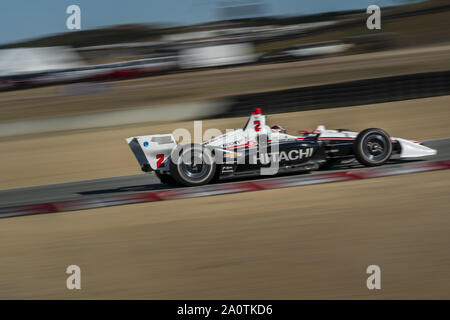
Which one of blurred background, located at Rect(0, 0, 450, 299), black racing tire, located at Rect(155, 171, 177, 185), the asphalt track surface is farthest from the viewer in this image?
the asphalt track surface

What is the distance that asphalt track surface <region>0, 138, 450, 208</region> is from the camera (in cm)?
851

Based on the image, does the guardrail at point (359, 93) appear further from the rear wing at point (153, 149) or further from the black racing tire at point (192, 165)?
the rear wing at point (153, 149)

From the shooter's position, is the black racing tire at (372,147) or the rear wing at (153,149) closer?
the rear wing at (153,149)

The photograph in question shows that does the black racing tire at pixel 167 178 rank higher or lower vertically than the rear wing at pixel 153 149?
lower

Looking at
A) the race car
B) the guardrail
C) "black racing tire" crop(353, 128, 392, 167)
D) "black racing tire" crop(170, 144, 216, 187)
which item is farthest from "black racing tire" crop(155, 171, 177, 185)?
the guardrail

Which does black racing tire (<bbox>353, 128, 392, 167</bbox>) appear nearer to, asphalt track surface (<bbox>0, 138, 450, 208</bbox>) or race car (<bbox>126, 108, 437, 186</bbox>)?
race car (<bbox>126, 108, 437, 186</bbox>)

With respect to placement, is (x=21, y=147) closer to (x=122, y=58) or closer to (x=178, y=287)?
(x=178, y=287)

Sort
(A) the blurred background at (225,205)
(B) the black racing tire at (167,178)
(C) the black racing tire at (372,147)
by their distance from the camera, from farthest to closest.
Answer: (B) the black racing tire at (167,178)
(C) the black racing tire at (372,147)
(A) the blurred background at (225,205)

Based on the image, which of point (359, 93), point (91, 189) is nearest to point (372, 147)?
→ point (91, 189)

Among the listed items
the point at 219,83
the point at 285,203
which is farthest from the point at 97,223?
the point at 219,83

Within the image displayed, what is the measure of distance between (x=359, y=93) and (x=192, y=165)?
785 cm

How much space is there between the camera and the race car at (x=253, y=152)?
25.6ft

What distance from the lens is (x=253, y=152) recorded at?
311 inches

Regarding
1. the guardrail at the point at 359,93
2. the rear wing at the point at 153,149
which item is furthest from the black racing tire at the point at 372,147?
the guardrail at the point at 359,93
